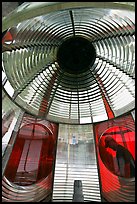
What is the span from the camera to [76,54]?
1.36 meters

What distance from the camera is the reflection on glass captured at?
4.84 ft

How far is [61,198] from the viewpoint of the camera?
1.40 metres

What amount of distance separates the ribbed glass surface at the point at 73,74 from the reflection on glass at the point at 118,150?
0.44 feet

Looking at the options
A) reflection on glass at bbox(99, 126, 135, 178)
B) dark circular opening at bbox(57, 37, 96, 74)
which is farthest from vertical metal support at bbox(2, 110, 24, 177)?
reflection on glass at bbox(99, 126, 135, 178)

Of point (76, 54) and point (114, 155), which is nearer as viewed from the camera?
point (76, 54)

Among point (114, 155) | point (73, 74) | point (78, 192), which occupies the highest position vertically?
point (73, 74)

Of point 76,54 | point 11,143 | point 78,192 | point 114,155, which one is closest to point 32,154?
point 11,143

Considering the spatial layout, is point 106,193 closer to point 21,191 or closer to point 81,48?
point 21,191

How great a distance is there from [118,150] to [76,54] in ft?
2.00

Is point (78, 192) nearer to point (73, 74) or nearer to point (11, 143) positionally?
point (11, 143)

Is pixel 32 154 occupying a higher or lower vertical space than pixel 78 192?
higher

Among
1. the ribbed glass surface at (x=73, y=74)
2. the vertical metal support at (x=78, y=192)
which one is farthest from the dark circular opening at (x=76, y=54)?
the vertical metal support at (x=78, y=192)

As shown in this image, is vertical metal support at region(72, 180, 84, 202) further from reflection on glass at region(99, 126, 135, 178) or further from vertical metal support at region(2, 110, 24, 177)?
vertical metal support at region(2, 110, 24, 177)

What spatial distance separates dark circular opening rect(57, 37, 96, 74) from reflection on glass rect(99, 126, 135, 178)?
414 millimetres
